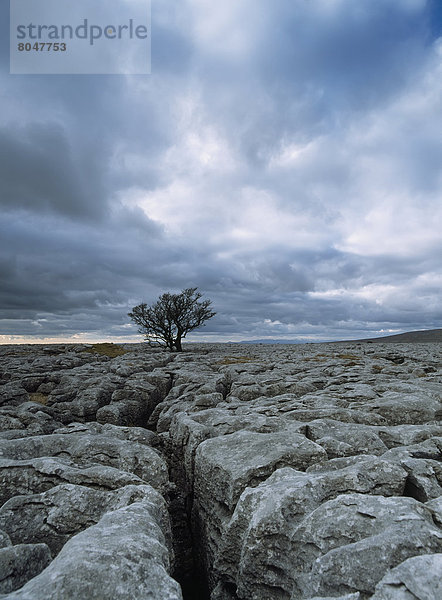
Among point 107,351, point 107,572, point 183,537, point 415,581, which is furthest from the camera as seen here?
point 107,351

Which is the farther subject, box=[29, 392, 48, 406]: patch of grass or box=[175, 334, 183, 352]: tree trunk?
box=[175, 334, 183, 352]: tree trunk

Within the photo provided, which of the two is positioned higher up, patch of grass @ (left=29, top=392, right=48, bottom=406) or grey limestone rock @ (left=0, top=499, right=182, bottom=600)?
grey limestone rock @ (left=0, top=499, right=182, bottom=600)

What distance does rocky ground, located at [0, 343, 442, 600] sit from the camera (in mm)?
4566

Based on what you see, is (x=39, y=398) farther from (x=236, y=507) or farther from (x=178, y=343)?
(x=178, y=343)

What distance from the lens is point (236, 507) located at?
7.44 metres

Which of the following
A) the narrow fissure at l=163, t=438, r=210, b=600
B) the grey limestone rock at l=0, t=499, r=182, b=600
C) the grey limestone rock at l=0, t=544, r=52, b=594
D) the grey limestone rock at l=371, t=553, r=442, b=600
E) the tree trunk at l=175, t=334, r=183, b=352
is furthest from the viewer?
the tree trunk at l=175, t=334, r=183, b=352

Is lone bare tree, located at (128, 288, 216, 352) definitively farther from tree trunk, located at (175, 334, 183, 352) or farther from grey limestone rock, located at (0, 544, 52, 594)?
grey limestone rock, located at (0, 544, 52, 594)

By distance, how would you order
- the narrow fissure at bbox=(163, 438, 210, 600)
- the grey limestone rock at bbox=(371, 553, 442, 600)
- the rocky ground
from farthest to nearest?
the narrow fissure at bbox=(163, 438, 210, 600), the rocky ground, the grey limestone rock at bbox=(371, 553, 442, 600)

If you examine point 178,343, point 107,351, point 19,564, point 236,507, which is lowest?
point 236,507

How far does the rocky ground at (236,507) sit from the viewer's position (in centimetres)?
457

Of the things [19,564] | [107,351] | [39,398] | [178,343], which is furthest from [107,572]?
[178,343]

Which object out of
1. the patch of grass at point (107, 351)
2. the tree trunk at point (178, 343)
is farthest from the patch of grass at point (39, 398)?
the tree trunk at point (178, 343)

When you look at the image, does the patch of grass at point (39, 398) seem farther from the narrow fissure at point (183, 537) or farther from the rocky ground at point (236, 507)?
the narrow fissure at point (183, 537)

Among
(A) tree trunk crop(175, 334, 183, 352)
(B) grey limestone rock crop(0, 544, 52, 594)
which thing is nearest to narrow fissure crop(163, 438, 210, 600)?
(B) grey limestone rock crop(0, 544, 52, 594)
